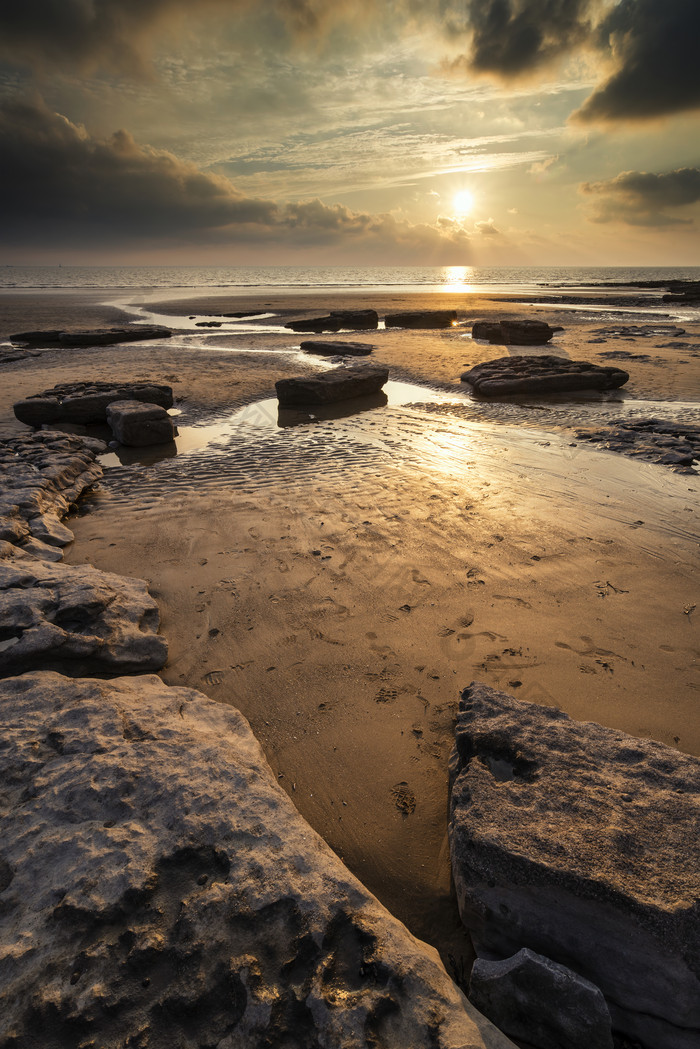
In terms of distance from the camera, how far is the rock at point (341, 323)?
22.6m

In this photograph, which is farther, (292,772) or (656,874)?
(292,772)

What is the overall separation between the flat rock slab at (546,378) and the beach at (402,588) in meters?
1.63

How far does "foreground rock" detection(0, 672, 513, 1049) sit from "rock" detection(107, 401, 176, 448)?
20.7 feet

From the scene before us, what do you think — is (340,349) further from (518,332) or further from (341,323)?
(341,323)

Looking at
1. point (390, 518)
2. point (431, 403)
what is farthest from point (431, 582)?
point (431, 403)

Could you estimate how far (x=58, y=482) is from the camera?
5691 millimetres

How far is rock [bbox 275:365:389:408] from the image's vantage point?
31.5 ft

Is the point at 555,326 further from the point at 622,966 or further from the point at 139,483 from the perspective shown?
the point at 622,966

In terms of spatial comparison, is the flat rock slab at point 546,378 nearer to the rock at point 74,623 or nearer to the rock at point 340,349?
the rock at point 340,349

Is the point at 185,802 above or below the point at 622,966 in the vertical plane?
above

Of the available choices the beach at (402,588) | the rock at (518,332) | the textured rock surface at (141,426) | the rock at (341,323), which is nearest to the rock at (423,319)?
the rock at (341,323)

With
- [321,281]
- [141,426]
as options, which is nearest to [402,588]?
[141,426]

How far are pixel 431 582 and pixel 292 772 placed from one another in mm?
1917

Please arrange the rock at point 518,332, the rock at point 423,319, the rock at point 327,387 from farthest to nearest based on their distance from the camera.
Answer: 1. the rock at point 423,319
2. the rock at point 518,332
3. the rock at point 327,387
